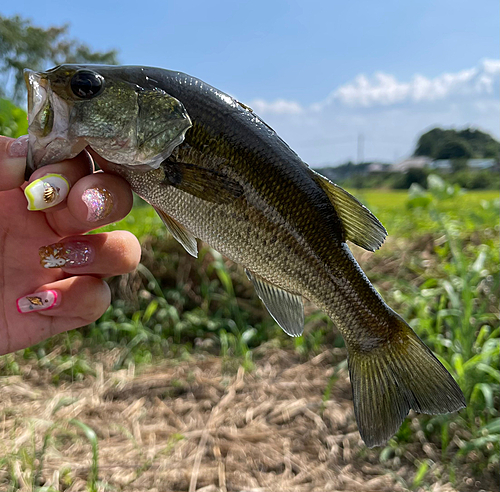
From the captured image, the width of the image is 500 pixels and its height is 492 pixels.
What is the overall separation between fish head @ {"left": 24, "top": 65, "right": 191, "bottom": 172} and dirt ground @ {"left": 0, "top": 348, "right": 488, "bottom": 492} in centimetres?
155

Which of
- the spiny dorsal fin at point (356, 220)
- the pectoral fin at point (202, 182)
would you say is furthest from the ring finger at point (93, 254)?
the spiny dorsal fin at point (356, 220)

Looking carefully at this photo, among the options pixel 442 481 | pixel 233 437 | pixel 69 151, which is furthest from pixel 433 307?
pixel 69 151

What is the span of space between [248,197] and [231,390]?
2.13m

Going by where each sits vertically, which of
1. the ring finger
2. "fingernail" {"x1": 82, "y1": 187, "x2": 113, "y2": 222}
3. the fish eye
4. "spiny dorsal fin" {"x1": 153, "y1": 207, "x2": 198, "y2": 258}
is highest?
the fish eye

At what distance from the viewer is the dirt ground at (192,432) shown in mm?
2227

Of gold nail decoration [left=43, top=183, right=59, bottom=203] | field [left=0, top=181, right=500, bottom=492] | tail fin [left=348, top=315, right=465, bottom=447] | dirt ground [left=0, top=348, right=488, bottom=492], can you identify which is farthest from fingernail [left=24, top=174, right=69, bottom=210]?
dirt ground [left=0, top=348, right=488, bottom=492]

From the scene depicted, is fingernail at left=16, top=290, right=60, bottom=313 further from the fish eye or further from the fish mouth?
the fish eye

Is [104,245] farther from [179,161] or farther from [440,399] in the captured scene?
[440,399]

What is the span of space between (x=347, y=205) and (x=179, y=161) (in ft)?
1.71

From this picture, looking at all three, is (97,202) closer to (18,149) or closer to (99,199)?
(99,199)

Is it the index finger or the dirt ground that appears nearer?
the index finger

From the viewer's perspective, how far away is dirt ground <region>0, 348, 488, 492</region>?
2.23 m

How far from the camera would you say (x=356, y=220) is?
1.39m

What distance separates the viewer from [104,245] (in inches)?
64.6
